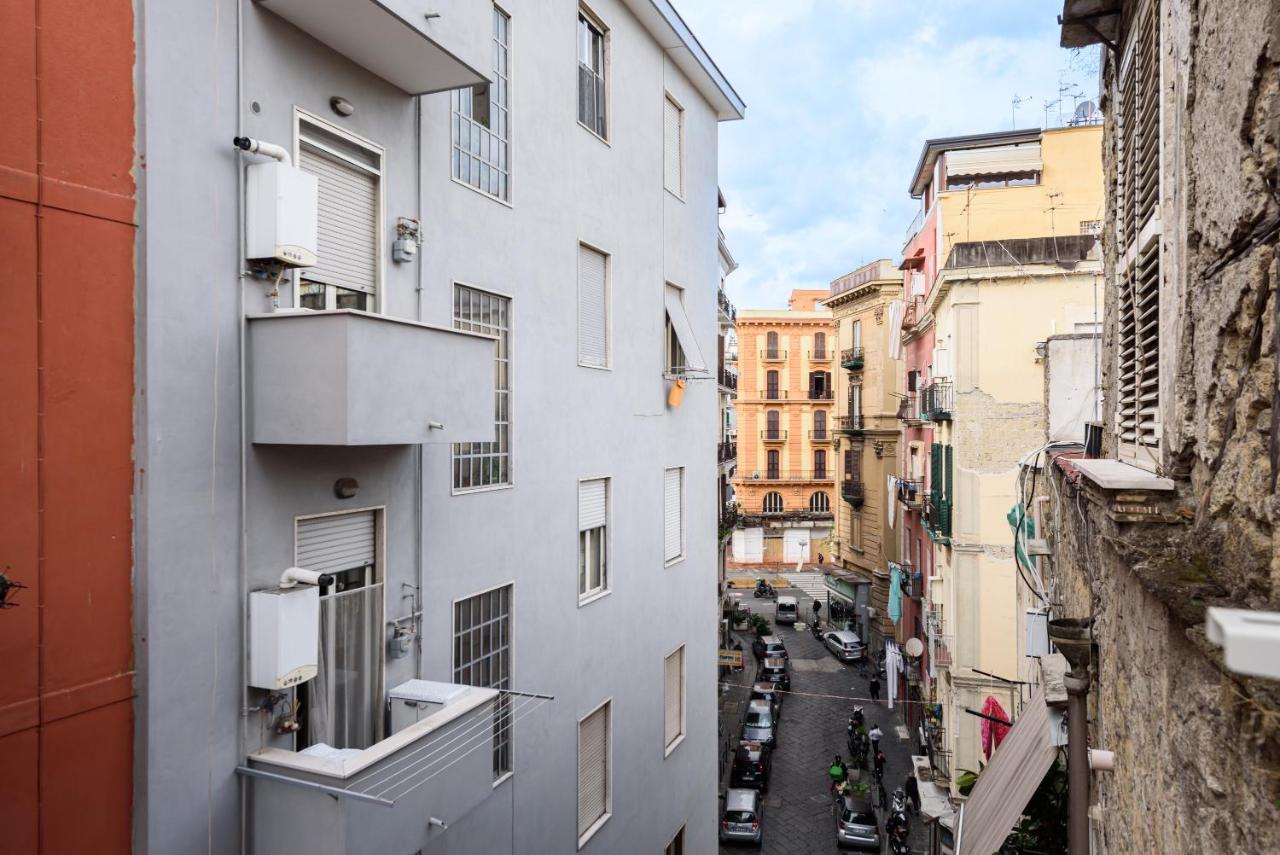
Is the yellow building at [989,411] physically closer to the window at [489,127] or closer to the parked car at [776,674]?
the parked car at [776,674]

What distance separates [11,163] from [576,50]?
7276mm

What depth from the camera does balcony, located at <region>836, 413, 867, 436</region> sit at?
135 ft

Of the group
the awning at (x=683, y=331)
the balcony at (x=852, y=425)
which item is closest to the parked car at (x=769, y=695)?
the balcony at (x=852, y=425)

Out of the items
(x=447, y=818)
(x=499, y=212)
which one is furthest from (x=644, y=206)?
(x=447, y=818)

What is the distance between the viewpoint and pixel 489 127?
889 cm

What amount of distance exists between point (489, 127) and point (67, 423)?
17.7 ft

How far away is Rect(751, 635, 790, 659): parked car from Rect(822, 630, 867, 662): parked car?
2649 millimetres

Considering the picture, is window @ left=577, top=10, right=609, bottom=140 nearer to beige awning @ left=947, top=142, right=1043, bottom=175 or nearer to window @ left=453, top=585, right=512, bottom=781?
window @ left=453, top=585, right=512, bottom=781

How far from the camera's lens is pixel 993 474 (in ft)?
65.4

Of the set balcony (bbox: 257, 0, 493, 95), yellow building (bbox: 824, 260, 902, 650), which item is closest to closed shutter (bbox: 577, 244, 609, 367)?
balcony (bbox: 257, 0, 493, 95)

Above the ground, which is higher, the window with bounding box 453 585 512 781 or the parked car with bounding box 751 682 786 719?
the window with bounding box 453 585 512 781

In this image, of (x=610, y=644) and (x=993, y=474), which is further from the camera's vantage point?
(x=993, y=474)

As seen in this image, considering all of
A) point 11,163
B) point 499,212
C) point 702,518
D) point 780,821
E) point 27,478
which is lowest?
point 780,821

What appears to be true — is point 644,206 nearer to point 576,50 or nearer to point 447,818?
point 576,50
